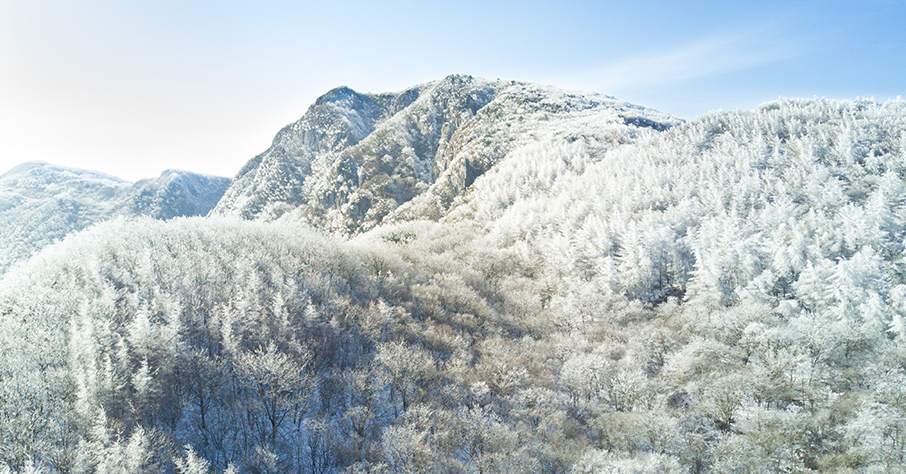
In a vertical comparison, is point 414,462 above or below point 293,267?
below

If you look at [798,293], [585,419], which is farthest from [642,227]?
[585,419]

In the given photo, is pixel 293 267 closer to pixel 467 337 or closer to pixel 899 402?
pixel 467 337

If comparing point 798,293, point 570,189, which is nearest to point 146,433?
point 798,293

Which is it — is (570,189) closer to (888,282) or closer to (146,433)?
(888,282)

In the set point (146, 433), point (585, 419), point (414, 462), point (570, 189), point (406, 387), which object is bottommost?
point (585, 419)

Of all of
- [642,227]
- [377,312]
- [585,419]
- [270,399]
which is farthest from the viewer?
[642,227]

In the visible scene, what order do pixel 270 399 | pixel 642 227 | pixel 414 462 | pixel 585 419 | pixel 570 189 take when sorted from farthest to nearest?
pixel 570 189 → pixel 642 227 → pixel 585 419 → pixel 270 399 → pixel 414 462

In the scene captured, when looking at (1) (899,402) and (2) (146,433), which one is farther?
(1) (899,402)
